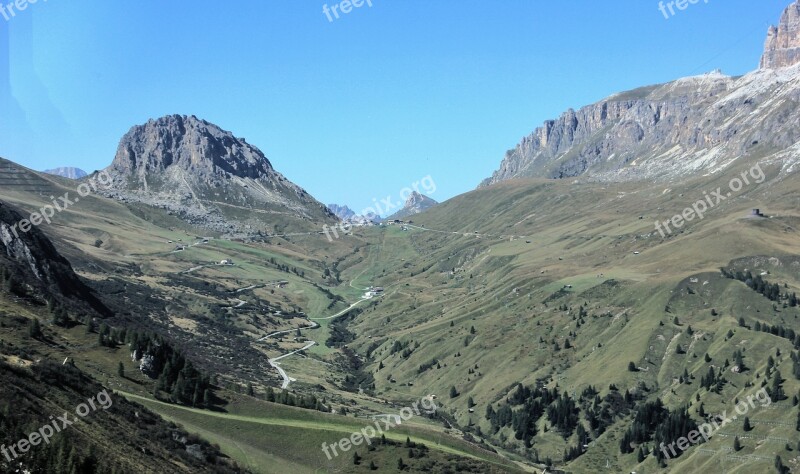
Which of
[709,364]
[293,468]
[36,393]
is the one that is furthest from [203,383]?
[709,364]

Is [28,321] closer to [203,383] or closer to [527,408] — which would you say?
[203,383]

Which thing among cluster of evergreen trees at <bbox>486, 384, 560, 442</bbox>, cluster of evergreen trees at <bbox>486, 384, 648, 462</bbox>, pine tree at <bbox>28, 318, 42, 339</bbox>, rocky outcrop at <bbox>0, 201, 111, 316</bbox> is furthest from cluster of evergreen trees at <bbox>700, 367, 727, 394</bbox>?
pine tree at <bbox>28, 318, 42, 339</bbox>

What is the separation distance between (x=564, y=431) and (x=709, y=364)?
4213cm

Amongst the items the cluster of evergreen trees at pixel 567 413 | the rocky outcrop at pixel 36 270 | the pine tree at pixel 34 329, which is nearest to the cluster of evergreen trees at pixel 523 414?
the cluster of evergreen trees at pixel 567 413

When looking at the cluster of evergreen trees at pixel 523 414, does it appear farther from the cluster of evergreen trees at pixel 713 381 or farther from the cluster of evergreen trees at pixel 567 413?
the cluster of evergreen trees at pixel 713 381

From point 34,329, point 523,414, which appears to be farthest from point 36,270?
point 523,414

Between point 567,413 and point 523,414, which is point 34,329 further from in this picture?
point 567,413

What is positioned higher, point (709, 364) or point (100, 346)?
point (100, 346)

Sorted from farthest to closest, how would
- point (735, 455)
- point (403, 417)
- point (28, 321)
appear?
point (403, 417) < point (735, 455) < point (28, 321)

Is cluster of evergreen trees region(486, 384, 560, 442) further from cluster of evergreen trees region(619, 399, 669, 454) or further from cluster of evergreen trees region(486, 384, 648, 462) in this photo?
cluster of evergreen trees region(619, 399, 669, 454)

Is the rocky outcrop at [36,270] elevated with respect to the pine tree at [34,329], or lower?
elevated

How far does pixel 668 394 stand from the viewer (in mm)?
184125

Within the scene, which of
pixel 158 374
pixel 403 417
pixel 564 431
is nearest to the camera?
pixel 158 374

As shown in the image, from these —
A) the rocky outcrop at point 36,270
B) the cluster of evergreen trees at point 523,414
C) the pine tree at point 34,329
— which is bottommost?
the cluster of evergreen trees at point 523,414
